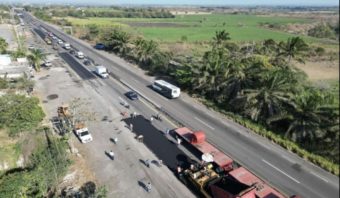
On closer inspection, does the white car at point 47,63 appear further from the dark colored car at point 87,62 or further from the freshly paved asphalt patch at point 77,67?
the dark colored car at point 87,62

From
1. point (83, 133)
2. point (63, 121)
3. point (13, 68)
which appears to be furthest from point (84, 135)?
point (13, 68)

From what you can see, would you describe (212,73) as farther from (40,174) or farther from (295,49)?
(40,174)

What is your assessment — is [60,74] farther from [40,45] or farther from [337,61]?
[337,61]

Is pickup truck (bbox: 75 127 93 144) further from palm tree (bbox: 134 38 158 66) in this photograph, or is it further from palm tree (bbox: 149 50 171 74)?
palm tree (bbox: 134 38 158 66)

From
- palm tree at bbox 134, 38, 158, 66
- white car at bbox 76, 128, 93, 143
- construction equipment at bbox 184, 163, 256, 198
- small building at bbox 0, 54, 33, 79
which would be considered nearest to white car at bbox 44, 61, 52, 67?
small building at bbox 0, 54, 33, 79

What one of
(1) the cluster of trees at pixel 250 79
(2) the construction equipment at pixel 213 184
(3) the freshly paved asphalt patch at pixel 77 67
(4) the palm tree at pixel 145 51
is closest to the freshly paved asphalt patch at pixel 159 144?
(2) the construction equipment at pixel 213 184
